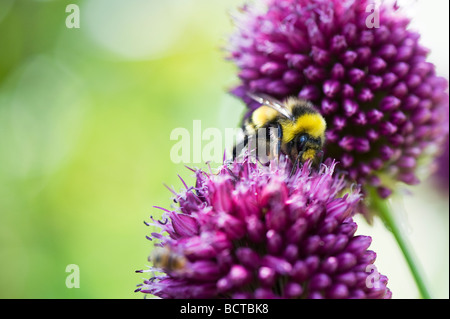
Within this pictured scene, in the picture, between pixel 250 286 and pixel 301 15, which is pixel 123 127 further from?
pixel 250 286

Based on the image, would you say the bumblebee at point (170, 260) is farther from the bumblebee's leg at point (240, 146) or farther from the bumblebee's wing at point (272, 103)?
the bumblebee's wing at point (272, 103)

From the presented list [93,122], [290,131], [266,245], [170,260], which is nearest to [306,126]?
[290,131]

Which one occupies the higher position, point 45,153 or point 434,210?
point 45,153

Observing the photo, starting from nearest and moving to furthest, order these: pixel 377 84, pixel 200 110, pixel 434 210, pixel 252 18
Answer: pixel 377 84 < pixel 252 18 < pixel 434 210 < pixel 200 110

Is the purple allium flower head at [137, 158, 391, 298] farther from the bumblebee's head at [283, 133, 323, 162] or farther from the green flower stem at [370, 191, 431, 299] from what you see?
the green flower stem at [370, 191, 431, 299]

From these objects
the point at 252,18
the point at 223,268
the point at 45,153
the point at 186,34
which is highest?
the point at 186,34

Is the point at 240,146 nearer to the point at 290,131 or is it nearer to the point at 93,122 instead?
the point at 290,131

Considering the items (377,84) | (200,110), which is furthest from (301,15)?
(200,110)

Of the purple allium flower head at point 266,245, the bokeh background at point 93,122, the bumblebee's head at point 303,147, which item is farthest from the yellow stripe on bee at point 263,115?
the bokeh background at point 93,122
